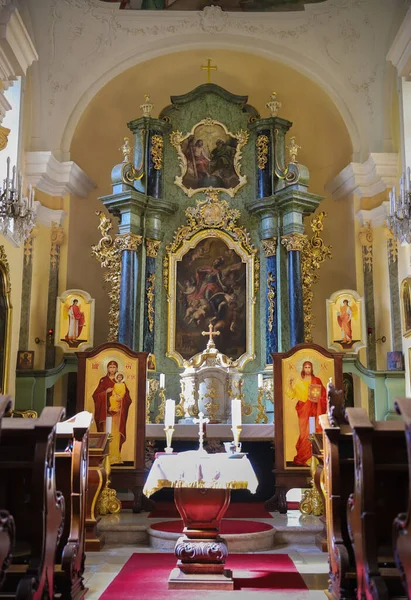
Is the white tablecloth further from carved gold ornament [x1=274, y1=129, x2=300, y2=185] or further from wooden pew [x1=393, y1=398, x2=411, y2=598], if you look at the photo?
carved gold ornament [x1=274, y1=129, x2=300, y2=185]

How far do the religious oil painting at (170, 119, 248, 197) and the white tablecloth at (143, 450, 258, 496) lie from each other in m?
7.21

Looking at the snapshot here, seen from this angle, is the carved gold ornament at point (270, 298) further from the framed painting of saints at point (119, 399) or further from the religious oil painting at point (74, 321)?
the religious oil painting at point (74, 321)

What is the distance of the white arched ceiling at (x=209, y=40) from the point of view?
12.0 metres

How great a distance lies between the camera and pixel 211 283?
11.5 m

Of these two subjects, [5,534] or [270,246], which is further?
[270,246]

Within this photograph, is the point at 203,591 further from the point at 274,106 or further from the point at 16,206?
the point at 274,106

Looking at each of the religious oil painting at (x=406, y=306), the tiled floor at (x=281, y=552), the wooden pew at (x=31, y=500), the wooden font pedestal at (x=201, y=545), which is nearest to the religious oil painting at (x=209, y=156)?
the religious oil painting at (x=406, y=306)

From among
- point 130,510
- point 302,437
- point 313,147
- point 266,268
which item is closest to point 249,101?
point 313,147

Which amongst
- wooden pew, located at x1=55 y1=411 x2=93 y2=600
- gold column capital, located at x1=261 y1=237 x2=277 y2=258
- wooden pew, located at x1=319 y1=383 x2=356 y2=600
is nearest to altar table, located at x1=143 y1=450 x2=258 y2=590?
wooden pew, located at x1=55 y1=411 x2=93 y2=600

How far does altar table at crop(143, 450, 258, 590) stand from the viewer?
17.0 ft

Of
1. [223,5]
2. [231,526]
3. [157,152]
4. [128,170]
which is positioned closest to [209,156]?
[157,152]

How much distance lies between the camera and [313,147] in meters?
12.9

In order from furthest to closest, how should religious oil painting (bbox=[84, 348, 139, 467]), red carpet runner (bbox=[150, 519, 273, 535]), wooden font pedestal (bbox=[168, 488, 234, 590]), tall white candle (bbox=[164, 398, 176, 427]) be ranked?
1. religious oil painting (bbox=[84, 348, 139, 467])
2. red carpet runner (bbox=[150, 519, 273, 535])
3. tall white candle (bbox=[164, 398, 176, 427])
4. wooden font pedestal (bbox=[168, 488, 234, 590])

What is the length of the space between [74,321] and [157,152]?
323 cm
